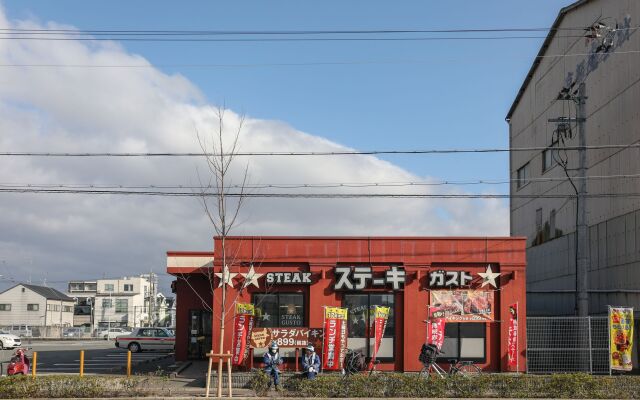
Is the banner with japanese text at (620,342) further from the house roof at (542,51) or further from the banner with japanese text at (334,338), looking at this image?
the house roof at (542,51)

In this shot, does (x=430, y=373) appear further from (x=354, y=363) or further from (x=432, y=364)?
(x=354, y=363)

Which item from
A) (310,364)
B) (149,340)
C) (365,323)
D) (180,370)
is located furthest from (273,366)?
(149,340)

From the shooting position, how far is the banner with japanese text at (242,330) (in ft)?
83.5

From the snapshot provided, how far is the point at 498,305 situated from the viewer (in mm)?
26031

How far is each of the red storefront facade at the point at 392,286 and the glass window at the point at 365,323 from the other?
0.12ft

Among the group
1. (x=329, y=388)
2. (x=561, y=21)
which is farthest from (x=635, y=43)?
(x=329, y=388)

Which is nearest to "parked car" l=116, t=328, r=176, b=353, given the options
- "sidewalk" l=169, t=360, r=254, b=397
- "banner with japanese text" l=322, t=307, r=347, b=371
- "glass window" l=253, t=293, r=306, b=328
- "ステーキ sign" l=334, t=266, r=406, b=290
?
"sidewalk" l=169, t=360, r=254, b=397

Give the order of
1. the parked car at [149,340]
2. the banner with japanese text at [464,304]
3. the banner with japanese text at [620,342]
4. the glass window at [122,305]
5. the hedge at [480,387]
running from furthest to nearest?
the glass window at [122,305] → the parked car at [149,340] → the banner with japanese text at [464,304] → the banner with japanese text at [620,342] → the hedge at [480,387]

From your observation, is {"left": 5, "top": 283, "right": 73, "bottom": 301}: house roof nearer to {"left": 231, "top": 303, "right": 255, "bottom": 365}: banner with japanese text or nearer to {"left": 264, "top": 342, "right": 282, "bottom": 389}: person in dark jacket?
{"left": 231, "top": 303, "right": 255, "bottom": 365}: banner with japanese text

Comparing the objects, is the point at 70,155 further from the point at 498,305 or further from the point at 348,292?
the point at 498,305

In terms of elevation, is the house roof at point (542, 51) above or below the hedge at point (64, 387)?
above

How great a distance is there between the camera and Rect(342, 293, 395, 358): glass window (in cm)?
2595

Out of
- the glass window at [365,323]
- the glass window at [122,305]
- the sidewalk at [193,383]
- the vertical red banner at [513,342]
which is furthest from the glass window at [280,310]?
the glass window at [122,305]

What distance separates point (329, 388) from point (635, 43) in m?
19.3
